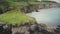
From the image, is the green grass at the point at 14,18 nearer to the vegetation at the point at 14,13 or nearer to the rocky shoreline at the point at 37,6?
the vegetation at the point at 14,13

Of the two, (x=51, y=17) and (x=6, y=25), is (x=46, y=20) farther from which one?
(x=6, y=25)

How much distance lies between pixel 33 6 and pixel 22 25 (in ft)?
1.51

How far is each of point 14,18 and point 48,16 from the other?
26.7 inches

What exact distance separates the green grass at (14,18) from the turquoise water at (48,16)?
0.40 ft

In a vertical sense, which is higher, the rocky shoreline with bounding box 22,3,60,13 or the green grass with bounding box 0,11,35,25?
the rocky shoreline with bounding box 22,3,60,13

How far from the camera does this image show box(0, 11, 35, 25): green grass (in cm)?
265

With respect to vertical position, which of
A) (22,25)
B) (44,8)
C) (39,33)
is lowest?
(39,33)

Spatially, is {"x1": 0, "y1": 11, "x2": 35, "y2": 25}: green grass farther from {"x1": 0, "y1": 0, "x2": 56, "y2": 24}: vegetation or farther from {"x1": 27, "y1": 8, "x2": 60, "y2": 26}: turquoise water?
{"x1": 27, "y1": 8, "x2": 60, "y2": 26}: turquoise water

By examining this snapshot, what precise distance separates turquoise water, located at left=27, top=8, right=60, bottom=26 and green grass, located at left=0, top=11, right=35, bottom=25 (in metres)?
0.12

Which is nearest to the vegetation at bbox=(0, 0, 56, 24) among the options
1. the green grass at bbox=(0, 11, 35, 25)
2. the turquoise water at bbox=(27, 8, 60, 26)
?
the green grass at bbox=(0, 11, 35, 25)

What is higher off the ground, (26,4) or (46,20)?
(26,4)

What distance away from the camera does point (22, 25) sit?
264 cm

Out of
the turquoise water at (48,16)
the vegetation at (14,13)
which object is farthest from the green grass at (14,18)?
the turquoise water at (48,16)

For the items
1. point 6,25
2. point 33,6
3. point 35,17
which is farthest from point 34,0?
point 6,25
